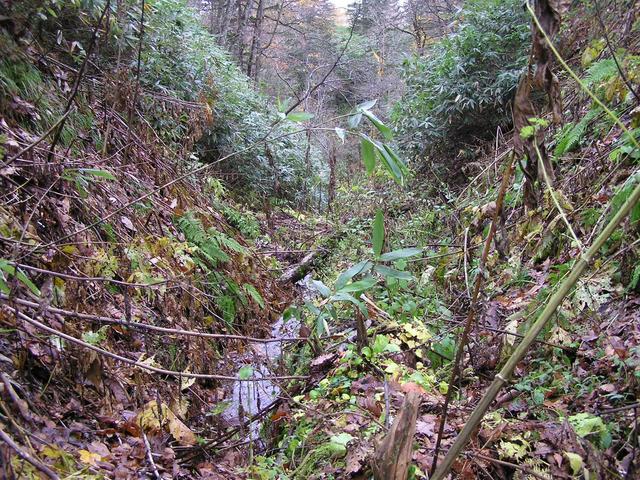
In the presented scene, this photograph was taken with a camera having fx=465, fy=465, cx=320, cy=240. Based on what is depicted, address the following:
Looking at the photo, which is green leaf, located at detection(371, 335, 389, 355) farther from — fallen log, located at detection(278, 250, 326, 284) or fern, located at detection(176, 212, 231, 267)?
fallen log, located at detection(278, 250, 326, 284)

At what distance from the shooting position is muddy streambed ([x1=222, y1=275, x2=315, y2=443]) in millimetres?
2607

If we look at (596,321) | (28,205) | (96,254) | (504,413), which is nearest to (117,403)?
(96,254)

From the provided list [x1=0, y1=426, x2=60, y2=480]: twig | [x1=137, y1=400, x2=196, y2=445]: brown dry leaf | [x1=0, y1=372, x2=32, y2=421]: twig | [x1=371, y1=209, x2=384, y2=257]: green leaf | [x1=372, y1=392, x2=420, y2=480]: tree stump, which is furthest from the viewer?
[x1=137, y1=400, x2=196, y2=445]: brown dry leaf

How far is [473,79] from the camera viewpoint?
659cm

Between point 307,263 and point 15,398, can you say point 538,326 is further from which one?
point 307,263

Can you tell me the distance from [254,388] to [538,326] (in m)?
2.39

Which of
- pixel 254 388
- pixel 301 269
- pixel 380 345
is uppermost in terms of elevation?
pixel 380 345

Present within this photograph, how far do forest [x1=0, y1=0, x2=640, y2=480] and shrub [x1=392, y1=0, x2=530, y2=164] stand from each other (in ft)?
0.68

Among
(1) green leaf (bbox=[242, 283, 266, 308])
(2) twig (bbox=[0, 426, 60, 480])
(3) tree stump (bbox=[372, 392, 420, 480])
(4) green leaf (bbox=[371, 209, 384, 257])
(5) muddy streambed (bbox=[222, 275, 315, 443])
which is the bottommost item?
(5) muddy streambed (bbox=[222, 275, 315, 443])

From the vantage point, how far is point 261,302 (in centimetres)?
417

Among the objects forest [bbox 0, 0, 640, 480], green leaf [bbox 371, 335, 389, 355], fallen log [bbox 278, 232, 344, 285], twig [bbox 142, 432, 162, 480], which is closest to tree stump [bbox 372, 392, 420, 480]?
forest [bbox 0, 0, 640, 480]

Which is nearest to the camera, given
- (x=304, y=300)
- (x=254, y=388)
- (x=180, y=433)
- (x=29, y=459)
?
(x=29, y=459)

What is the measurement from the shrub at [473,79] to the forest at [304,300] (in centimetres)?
21

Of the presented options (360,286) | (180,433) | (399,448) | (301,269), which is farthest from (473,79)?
(399,448)
